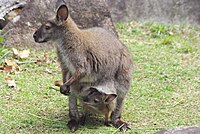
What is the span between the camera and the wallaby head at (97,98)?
5.22 metres

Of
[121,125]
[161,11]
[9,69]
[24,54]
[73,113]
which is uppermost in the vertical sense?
[161,11]

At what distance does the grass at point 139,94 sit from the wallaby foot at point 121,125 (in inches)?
2.9

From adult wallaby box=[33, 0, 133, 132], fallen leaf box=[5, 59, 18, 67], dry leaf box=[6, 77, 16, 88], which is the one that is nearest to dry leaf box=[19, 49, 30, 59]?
fallen leaf box=[5, 59, 18, 67]

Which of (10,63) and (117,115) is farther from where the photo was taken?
(10,63)

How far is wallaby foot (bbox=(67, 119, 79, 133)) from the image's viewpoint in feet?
17.3

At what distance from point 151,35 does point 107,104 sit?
163 inches

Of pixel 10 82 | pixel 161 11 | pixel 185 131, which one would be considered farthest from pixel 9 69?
pixel 161 11

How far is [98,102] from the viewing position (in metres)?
5.28

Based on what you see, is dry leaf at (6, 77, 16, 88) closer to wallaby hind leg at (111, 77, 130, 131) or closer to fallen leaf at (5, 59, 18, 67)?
fallen leaf at (5, 59, 18, 67)

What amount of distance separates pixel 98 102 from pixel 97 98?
54 millimetres

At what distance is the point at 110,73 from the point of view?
5.28m

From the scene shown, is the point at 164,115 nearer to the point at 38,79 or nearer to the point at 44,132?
the point at 44,132

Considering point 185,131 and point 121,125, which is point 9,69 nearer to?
point 121,125

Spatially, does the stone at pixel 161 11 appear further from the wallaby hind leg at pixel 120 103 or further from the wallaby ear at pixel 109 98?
the wallaby ear at pixel 109 98
